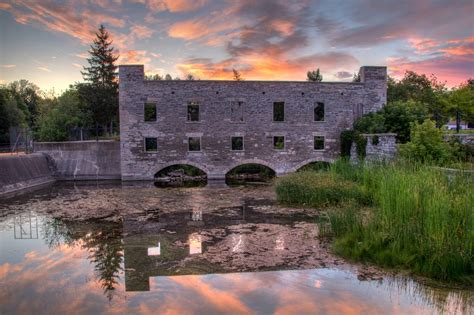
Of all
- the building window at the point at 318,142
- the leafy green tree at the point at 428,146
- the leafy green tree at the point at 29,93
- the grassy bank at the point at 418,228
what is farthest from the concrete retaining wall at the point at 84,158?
the leafy green tree at the point at 29,93

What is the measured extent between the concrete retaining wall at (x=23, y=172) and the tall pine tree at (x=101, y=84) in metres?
16.3

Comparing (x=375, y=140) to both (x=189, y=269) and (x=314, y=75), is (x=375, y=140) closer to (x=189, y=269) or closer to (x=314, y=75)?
(x=189, y=269)

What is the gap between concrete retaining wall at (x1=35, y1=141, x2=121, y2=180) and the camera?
73.4 feet

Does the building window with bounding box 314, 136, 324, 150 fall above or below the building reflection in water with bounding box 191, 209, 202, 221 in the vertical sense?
above

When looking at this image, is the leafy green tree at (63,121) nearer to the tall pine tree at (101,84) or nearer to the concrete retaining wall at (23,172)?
the tall pine tree at (101,84)

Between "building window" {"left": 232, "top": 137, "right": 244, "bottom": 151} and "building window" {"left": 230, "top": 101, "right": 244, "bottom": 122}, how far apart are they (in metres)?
1.41

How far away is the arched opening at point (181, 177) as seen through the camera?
2041cm

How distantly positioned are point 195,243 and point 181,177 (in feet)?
49.0

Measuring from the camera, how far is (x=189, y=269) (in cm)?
707

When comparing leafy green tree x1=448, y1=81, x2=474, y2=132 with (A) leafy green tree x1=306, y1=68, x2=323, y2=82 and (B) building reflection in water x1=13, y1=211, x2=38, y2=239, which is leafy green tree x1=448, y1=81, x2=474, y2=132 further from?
(B) building reflection in water x1=13, y1=211, x2=38, y2=239

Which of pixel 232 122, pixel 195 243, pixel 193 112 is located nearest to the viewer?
pixel 195 243

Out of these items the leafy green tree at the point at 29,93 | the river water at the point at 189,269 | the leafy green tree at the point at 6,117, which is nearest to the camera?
the river water at the point at 189,269

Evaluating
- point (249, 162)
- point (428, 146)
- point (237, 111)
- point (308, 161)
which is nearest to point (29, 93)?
point (237, 111)

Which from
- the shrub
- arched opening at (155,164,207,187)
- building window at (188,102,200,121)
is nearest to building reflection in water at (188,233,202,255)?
the shrub
